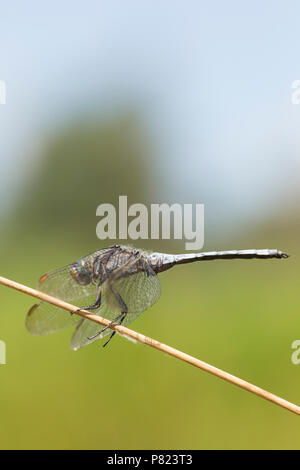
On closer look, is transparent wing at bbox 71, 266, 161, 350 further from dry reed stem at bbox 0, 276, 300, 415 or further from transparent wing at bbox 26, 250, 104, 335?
dry reed stem at bbox 0, 276, 300, 415

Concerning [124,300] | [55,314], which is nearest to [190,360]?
[124,300]

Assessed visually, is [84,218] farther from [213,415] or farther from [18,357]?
[213,415]

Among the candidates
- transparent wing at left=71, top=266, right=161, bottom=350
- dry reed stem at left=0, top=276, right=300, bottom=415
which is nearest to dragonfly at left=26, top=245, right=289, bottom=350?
transparent wing at left=71, top=266, right=161, bottom=350

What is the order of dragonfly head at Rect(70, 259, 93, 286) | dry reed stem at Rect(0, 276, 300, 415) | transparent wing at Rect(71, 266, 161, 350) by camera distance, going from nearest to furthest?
dry reed stem at Rect(0, 276, 300, 415)
transparent wing at Rect(71, 266, 161, 350)
dragonfly head at Rect(70, 259, 93, 286)

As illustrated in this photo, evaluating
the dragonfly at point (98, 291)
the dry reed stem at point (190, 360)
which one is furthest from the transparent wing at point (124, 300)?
the dry reed stem at point (190, 360)

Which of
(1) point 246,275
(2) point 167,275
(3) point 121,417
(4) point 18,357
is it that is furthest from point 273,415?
(2) point 167,275

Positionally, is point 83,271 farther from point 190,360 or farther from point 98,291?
point 190,360

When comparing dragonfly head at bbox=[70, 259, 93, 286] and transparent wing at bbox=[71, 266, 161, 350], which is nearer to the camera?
transparent wing at bbox=[71, 266, 161, 350]
